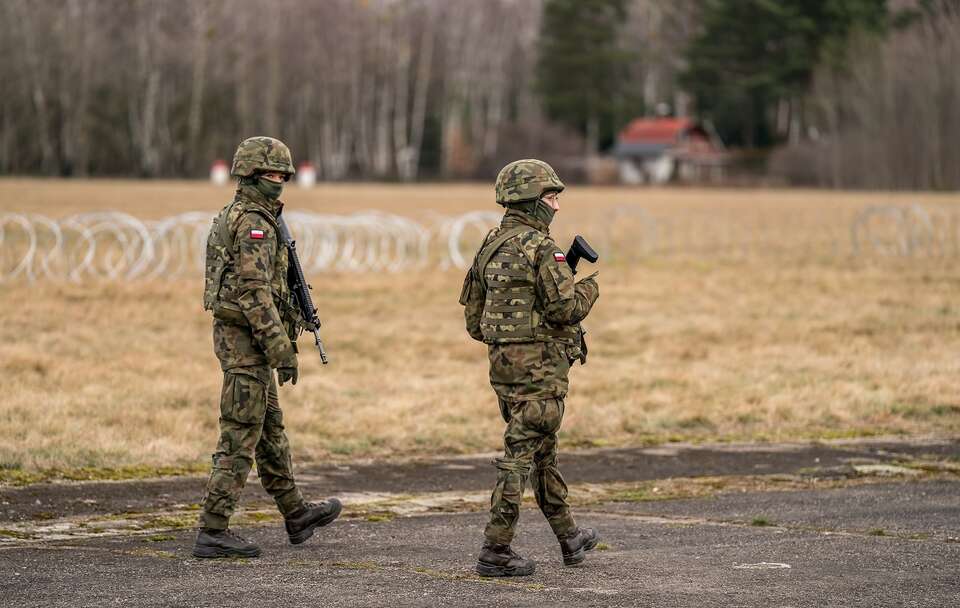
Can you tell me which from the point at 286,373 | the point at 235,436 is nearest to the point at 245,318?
the point at 286,373

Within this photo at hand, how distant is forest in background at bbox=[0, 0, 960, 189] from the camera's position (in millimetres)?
74188

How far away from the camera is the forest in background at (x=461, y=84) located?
2921 inches

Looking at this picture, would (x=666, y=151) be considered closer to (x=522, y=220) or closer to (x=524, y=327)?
(x=522, y=220)

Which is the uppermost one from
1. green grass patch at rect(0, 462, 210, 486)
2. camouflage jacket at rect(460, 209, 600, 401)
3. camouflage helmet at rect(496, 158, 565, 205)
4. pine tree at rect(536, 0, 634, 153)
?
pine tree at rect(536, 0, 634, 153)

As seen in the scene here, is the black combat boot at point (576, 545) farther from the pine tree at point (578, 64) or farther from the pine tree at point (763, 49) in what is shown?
the pine tree at point (578, 64)

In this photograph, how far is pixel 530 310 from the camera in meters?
6.44

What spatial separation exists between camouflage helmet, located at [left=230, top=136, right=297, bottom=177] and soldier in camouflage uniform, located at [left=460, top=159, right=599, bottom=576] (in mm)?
1116

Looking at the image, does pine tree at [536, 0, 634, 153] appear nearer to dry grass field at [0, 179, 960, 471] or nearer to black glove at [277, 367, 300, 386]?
dry grass field at [0, 179, 960, 471]

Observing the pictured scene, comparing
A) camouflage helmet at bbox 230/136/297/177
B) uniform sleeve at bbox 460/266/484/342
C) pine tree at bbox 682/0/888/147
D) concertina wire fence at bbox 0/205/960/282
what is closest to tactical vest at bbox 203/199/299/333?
camouflage helmet at bbox 230/136/297/177

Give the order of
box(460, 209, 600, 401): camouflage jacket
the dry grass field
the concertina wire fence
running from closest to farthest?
1. box(460, 209, 600, 401): camouflage jacket
2. the dry grass field
3. the concertina wire fence

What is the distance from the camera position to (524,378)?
6.44m

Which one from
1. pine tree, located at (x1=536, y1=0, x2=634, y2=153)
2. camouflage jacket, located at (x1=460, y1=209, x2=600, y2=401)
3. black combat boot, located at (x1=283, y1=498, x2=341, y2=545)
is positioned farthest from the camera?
pine tree, located at (x1=536, y1=0, x2=634, y2=153)

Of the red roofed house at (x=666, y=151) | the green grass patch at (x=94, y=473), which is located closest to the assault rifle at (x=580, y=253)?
the green grass patch at (x=94, y=473)

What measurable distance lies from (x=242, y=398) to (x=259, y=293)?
528 mm
